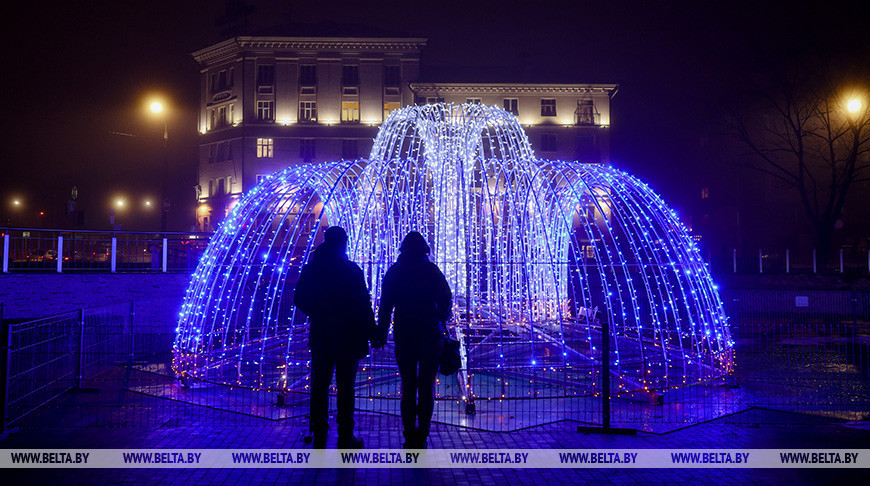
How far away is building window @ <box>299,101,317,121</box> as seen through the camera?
5891 cm

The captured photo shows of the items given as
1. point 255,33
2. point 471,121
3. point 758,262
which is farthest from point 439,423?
point 255,33

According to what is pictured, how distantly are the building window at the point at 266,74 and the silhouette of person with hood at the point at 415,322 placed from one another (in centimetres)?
5557

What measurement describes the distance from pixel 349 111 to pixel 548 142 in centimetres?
1732

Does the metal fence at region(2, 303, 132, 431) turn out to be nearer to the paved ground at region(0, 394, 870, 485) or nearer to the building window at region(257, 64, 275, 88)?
the paved ground at region(0, 394, 870, 485)

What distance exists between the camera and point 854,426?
8.16m

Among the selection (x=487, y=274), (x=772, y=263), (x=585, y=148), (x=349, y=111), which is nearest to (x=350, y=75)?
(x=349, y=111)

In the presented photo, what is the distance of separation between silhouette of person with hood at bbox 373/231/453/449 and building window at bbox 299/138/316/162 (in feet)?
174

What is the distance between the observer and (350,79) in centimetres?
5891

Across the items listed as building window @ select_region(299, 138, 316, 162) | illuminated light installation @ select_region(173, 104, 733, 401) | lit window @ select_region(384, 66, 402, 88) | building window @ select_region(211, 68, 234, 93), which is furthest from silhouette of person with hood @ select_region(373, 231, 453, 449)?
building window @ select_region(211, 68, 234, 93)

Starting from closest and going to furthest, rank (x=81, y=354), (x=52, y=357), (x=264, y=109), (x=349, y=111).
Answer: (x=52, y=357) → (x=81, y=354) → (x=349, y=111) → (x=264, y=109)

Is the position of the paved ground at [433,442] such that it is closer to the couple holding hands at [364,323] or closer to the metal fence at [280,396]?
the metal fence at [280,396]

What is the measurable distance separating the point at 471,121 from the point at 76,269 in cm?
1330

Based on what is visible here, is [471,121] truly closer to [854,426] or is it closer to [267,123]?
[854,426]

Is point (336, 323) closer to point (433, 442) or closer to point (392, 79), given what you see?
point (433, 442)
